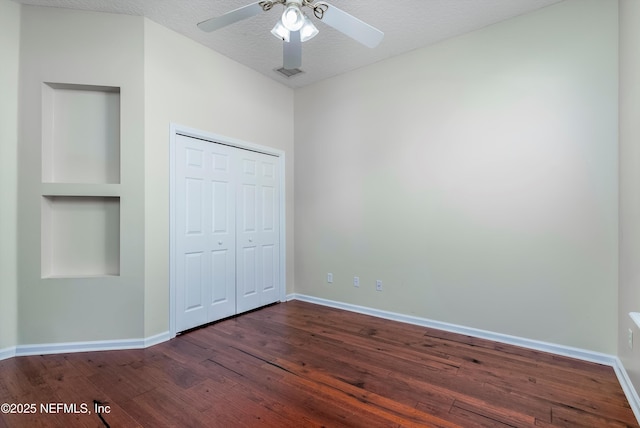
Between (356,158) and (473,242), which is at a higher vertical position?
(356,158)

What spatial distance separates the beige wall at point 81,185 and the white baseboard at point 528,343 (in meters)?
2.38

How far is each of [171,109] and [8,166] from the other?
53.9 inches

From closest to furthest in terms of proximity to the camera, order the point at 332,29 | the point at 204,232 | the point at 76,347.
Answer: the point at 76,347
the point at 332,29
the point at 204,232

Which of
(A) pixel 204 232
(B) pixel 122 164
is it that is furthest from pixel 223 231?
(B) pixel 122 164

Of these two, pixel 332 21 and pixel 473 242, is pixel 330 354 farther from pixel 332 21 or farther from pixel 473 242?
pixel 332 21

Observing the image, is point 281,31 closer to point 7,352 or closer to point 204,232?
point 204,232

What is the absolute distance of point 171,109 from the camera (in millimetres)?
2953

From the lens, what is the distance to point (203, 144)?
3.26m

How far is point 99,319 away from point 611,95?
182 inches

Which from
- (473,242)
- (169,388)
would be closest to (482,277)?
(473,242)

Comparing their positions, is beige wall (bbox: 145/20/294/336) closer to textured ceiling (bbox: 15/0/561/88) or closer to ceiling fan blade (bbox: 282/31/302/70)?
textured ceiling (bbox: 15/0/561/88)

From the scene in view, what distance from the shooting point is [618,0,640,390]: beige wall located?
6.31ft

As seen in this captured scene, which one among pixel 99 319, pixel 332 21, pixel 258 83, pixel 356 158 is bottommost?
pixel 99 319

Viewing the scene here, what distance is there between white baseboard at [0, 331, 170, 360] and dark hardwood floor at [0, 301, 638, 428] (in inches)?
3.1
